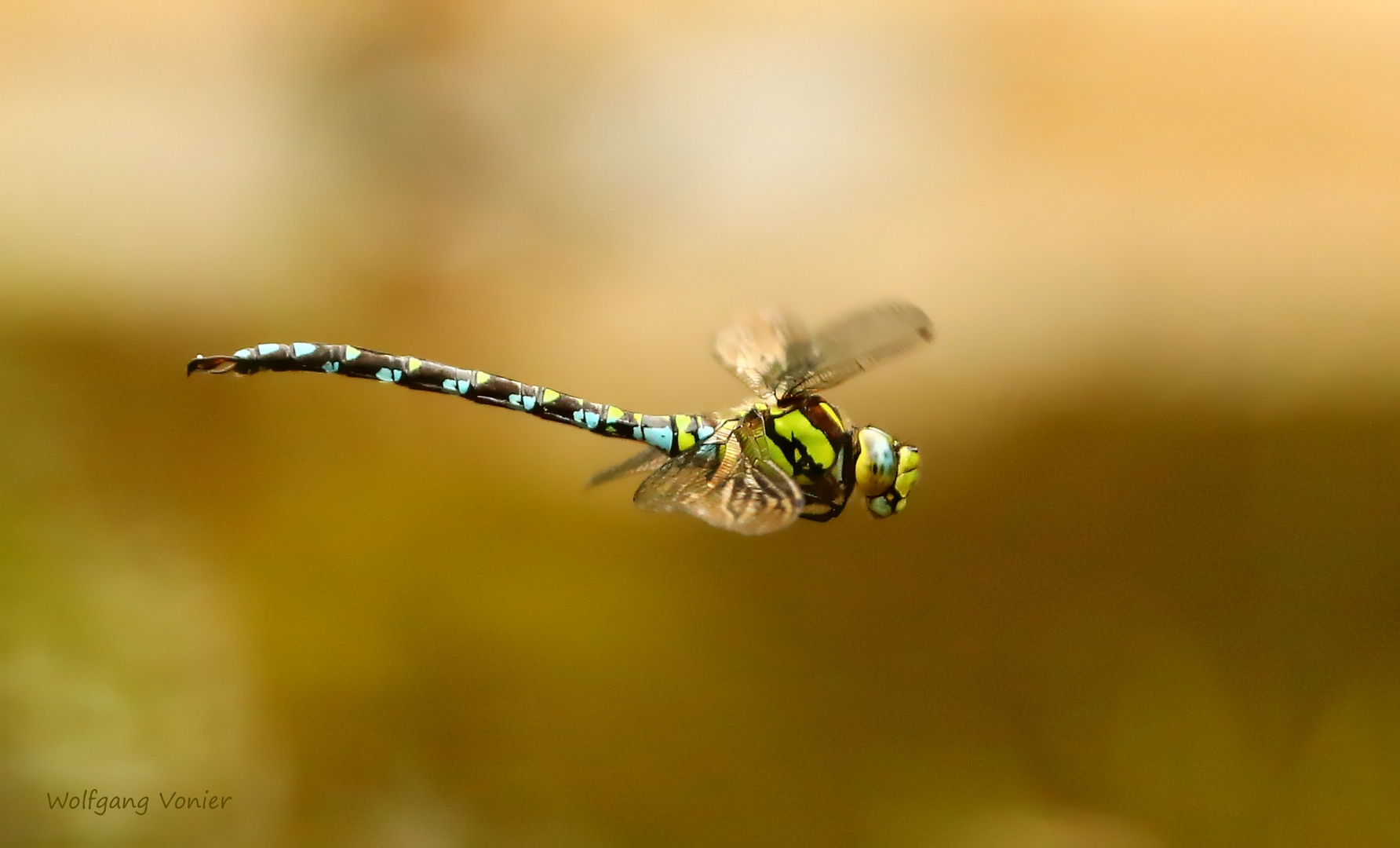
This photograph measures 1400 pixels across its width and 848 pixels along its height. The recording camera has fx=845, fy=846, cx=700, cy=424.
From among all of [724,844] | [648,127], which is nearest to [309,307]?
[648,127]

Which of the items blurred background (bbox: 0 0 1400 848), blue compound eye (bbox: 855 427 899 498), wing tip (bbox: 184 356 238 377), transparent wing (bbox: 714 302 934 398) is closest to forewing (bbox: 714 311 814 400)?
transparent wing (bbox: 714 302 934 398)

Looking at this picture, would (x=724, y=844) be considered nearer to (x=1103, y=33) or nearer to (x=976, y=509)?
(x=976, y=509)

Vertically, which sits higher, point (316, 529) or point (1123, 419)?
point (1123, 419)

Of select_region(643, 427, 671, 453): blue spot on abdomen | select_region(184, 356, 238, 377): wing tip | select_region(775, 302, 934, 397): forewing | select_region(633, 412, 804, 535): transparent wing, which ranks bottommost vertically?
select_region(633, 412, 804, 535): transparent wing

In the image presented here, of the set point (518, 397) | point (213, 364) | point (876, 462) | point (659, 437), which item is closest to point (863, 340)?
point (876, 462)

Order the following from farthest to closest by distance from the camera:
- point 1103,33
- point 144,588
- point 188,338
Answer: point 188,338 < point 1103,33 < point 144,588

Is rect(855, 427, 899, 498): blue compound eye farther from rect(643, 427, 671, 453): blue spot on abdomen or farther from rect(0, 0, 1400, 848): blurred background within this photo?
rect(0, 0, 1400, 848): blurred background

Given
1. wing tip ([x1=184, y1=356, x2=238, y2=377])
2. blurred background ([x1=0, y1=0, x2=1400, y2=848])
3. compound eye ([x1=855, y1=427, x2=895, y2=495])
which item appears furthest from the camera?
blurred background ([x1=0, y1=0, x2=1400, y2=848])

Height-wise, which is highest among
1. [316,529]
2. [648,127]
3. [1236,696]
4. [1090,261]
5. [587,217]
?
[648,127]
